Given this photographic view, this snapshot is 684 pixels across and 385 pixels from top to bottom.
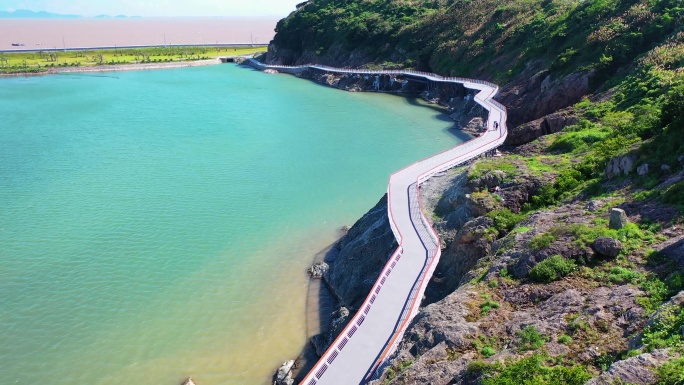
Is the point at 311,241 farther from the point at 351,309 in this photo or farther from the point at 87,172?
the point at 87,172

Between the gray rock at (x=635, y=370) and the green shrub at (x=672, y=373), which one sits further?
the gray rock at (x=635, y=370)

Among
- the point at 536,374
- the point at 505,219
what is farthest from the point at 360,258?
the point at 536,374

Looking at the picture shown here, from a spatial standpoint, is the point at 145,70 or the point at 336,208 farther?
the point at 145,70

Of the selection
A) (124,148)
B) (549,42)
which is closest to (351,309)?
(124,148)

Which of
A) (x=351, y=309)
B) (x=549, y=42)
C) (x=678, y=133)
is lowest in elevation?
(x=351, y=309)

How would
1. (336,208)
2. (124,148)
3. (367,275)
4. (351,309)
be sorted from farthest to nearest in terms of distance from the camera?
(124,148) → (336,208) → (367,275) → (351,309)

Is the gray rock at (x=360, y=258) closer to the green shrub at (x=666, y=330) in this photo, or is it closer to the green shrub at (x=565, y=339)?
the green shrub at (x=565, y=339)

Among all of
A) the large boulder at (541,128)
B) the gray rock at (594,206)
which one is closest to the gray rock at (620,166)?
the gray rock at (594,206)
